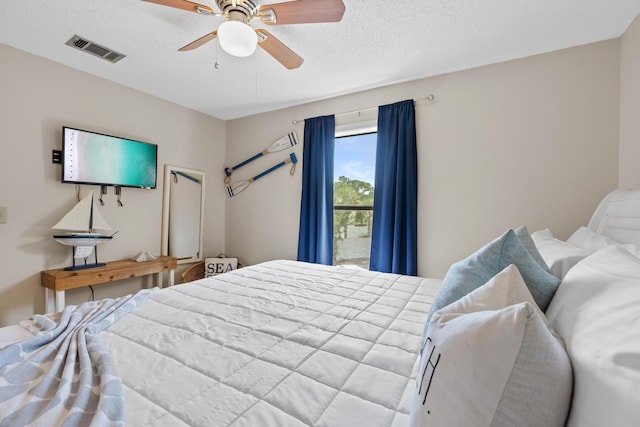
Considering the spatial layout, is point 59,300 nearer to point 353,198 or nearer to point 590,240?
point 353,198

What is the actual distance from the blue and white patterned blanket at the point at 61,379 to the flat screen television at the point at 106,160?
1821 millimetres

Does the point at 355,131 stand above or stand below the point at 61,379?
above

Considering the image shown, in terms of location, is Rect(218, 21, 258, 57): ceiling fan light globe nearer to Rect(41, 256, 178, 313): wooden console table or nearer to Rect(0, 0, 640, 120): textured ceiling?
Rect(0, 0, 640, 120): textured ceiling

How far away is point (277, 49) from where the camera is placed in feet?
5.62

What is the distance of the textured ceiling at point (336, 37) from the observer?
1.65 meters

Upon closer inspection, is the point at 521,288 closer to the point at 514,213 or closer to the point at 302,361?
the point at 302,361

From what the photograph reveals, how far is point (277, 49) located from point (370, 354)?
6.05 feet

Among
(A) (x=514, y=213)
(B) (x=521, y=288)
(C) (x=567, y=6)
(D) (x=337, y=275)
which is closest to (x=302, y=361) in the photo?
(B) (x=521, y=288)

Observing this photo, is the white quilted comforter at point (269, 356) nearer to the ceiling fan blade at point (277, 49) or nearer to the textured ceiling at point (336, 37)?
the ceiling fan blade at point (277, 49)

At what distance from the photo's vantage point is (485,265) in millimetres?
845

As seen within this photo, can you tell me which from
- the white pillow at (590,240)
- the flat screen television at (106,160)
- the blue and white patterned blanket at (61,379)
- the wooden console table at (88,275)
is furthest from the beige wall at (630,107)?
the flat screen television at (106,160)

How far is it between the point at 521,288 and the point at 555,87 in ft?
7.65

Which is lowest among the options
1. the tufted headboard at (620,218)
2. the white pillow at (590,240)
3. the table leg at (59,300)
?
the table leg at (59,300)

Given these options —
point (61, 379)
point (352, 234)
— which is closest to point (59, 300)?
point (61, 379)
